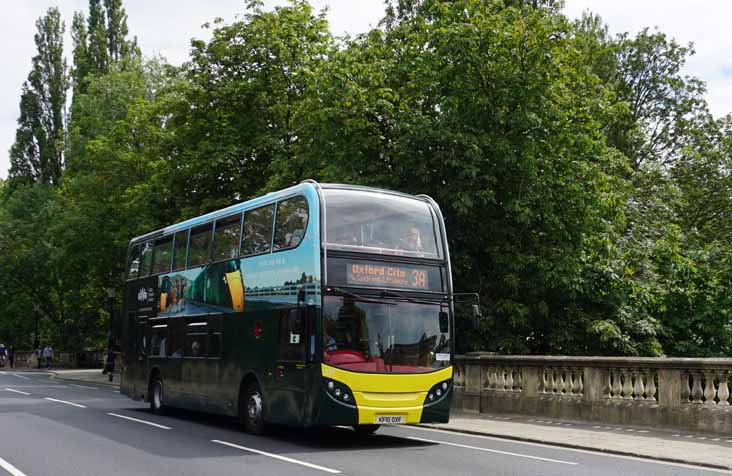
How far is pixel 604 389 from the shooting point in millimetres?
17719

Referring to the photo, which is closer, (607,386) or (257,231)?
(257,231)

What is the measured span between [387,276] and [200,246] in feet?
19.2

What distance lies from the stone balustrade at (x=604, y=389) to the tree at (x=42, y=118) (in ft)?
164

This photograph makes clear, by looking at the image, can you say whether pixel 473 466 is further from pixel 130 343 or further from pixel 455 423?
pixel 130 343

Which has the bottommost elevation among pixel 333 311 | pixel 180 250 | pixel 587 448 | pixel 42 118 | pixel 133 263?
pixel 587 448

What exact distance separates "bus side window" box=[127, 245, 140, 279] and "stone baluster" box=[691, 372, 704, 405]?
13.9m

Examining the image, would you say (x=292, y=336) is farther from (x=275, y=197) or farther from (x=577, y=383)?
(x=577, y=383)

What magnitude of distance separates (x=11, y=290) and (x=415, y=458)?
186 feet

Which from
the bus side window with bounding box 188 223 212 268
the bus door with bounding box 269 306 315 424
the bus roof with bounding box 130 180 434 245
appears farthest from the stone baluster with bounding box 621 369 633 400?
the bus side window with bounding box 188 223 212 268

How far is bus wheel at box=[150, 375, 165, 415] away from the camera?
21453mm

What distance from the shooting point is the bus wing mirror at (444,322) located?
50.2ft

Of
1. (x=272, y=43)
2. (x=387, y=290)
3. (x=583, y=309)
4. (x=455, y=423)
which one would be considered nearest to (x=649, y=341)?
(x=583, y=309)

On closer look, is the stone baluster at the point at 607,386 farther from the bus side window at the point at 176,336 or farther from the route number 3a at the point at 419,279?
the bus side window at the point at 176,336

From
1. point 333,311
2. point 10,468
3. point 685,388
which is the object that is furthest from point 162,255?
point 685,388
